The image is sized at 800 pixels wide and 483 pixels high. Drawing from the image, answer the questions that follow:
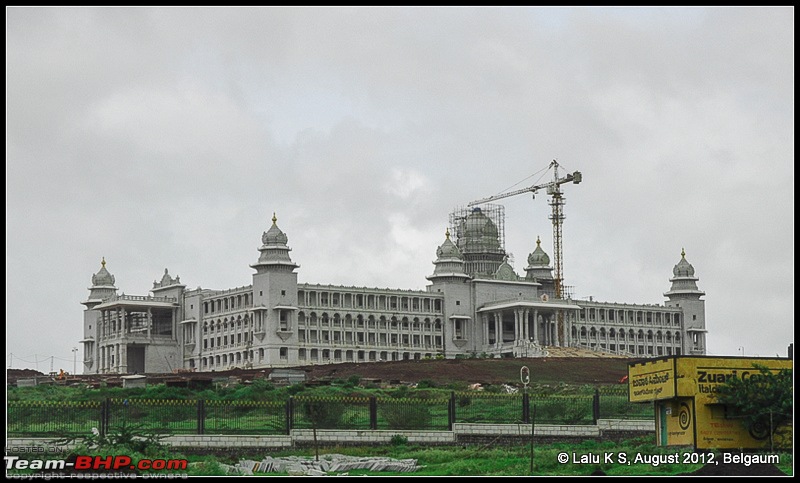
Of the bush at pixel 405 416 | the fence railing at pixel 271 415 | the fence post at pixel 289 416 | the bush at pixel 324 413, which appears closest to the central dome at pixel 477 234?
the fence railing at pixel 271 415

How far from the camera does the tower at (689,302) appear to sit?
147 meters

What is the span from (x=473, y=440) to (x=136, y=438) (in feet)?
41.1

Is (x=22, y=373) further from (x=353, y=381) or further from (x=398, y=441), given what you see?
(x=398, y=441)

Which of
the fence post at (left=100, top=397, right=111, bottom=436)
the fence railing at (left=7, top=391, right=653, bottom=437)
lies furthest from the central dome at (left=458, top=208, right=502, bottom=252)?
the fence post at (left=100, top=397, right=111, bottom=436)

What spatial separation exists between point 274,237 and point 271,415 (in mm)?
69590

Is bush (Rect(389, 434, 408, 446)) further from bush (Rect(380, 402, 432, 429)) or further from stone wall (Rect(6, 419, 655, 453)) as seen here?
bush (Rect(380, 402, 432, 429))

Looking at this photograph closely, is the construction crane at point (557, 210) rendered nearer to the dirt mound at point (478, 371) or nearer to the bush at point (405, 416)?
the dirt mound at point (478, 371)

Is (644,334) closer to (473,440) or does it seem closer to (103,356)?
(103,356)

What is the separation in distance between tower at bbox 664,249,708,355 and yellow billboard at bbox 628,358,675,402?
96.2 metres

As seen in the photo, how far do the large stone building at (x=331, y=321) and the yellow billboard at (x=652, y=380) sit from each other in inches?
2806

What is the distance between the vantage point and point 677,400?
4956 cm

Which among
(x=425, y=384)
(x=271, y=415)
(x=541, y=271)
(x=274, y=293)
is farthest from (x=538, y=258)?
(x=271, y=415)

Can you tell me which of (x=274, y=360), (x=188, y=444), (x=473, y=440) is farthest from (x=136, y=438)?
(x=274, y=360)

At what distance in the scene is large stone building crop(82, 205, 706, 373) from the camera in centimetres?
12419
